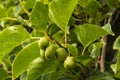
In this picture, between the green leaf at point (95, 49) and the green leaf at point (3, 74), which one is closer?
the green leaf at point (95, 49)

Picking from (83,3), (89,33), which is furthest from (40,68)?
(83,3)

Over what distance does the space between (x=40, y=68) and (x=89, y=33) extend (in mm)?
169

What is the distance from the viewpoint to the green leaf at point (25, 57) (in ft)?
3.04

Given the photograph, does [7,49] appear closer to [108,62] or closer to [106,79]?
[106,79]

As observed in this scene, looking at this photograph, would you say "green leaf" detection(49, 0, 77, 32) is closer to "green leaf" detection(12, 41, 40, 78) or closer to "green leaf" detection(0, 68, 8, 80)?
"green leaf" detection(12, 41, 40, 78)

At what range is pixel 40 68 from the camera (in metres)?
0.91

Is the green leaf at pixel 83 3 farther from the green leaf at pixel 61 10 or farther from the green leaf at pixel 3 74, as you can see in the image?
the green leaf at pixel 3 74

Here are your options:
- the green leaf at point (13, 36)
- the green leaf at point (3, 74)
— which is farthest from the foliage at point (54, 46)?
the green leaf at point (3, 74)

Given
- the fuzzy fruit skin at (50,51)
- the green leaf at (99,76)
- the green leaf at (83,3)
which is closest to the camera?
the fuzzy fruit skin at (50,51)

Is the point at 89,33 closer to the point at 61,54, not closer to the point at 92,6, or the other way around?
the point at 61,54

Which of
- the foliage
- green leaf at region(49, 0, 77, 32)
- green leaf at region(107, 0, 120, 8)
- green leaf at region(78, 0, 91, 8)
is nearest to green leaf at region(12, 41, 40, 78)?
the foliage

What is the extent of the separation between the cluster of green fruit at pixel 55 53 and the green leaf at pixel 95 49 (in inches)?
3.8

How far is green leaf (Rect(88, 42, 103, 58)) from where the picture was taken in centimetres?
93

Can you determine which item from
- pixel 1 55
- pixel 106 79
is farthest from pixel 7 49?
pixel 106 79
